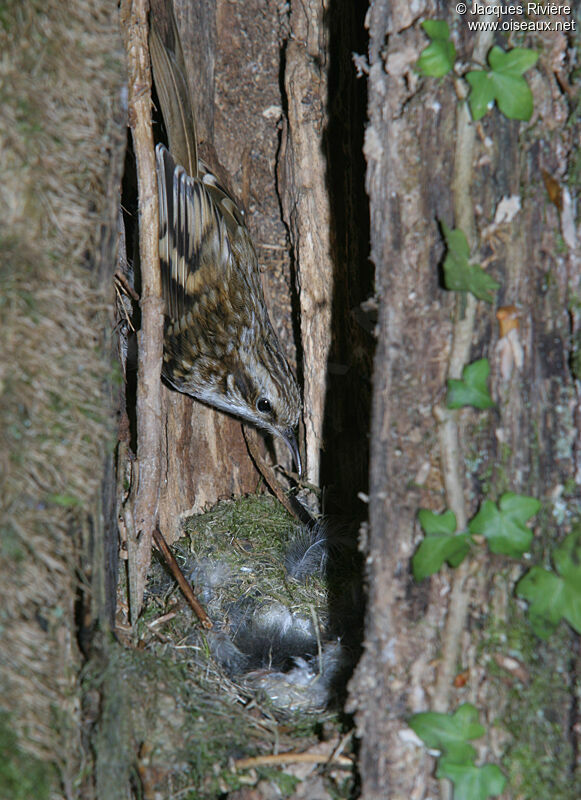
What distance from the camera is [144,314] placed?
8.02 feet

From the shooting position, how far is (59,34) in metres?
1.64

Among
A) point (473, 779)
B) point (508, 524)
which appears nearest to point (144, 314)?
point (508, 524)

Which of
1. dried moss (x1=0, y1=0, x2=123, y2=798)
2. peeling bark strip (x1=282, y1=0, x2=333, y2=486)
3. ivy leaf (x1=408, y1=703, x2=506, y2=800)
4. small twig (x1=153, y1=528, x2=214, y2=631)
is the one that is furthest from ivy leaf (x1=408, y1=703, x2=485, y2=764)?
peeling bark strip (x1=282, y1=0, x2=333, y2=486)

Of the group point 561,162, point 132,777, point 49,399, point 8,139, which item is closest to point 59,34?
point 8,139

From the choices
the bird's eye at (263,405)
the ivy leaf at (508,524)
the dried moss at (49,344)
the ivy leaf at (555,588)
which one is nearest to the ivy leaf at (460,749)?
the ivy leaf at (555,588)

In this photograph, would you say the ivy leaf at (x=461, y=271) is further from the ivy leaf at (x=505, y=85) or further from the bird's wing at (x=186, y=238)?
the bird's wing at (x=186, y=238)

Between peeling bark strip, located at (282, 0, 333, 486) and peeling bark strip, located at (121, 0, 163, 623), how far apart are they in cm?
70

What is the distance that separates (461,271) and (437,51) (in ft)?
1.85

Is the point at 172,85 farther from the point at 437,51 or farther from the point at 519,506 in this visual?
the point at 519,506

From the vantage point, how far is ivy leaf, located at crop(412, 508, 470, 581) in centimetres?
168

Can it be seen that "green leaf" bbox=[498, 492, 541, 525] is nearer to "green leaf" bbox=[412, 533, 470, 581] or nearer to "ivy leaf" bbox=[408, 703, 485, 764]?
"green leaf" bbox=[412, 533, 470, 581]

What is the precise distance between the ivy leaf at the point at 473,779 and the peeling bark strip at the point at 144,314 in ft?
3.93

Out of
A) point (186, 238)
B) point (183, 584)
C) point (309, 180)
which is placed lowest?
point (183, 584)

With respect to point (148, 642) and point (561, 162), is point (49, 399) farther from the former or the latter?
point (561, 162)
